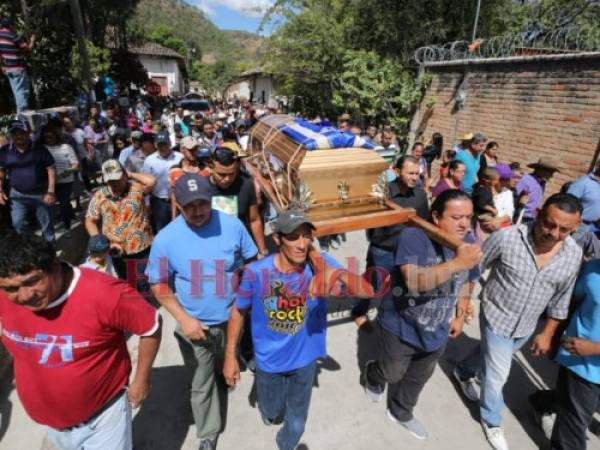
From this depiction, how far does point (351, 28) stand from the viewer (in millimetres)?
11383

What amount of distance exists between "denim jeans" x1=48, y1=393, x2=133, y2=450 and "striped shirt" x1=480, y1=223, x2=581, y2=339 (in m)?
2.44

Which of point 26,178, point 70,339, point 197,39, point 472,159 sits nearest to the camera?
point 70,339

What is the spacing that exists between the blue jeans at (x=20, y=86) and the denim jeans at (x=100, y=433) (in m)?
8.35

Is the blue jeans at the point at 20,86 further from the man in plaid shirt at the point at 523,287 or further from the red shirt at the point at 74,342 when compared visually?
the man in plaid shirt at the point at 523,287

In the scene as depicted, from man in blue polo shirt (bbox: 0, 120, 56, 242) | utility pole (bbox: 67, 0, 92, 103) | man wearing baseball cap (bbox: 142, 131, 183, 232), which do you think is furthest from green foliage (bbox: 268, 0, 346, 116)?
man in blue polo shirt (bbox: 0, 120, 56, 242)

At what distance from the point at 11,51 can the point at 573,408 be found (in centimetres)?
1009

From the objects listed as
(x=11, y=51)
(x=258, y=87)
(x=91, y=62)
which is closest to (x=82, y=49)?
(x=91, y=62)

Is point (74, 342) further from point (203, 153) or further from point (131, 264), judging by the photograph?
point (203, 153)

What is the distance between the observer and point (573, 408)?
2.27 metres

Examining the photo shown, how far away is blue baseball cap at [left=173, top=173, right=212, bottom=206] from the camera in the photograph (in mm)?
2150

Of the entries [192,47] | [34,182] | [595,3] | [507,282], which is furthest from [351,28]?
[192,47]

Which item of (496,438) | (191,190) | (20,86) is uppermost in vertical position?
(20,86)

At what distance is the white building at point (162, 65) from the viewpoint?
34.7m

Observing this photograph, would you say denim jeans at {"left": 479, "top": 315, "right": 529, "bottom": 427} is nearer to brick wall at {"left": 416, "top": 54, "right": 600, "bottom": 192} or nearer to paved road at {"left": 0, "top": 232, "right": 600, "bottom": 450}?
paved road at {"left": 0, "top": 232, "right": 600, "bottom": 450}
